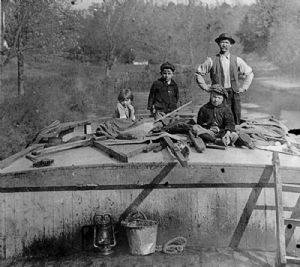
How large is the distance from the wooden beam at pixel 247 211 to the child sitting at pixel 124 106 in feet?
12.6

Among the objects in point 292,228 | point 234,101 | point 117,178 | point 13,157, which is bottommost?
point 292,228

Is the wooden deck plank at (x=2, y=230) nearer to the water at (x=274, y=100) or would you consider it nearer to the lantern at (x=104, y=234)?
the lantern at (x=104, y=234)

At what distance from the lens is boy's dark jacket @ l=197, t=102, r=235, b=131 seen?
6902mm

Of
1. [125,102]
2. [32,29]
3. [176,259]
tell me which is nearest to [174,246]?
[176,259]

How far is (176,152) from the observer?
6008 mm

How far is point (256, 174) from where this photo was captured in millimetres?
5758

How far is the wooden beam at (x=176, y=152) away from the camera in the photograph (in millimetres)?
5516

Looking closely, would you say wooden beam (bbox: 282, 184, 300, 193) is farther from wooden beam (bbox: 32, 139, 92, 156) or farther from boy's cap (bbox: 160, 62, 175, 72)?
boy's cap (bbox: 160, 62, 175, 72)

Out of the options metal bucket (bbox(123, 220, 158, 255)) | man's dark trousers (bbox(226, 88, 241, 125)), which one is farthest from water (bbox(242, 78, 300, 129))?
metal bucket (bbox(123, 220, 158, 255))

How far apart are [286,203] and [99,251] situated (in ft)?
8.52

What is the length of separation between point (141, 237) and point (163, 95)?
4.52 metres

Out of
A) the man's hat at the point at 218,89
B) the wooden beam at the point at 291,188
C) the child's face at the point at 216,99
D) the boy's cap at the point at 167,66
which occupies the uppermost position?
the boy's cap at the point at 167,66

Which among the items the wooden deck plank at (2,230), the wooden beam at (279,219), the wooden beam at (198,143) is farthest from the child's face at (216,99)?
the wooden deck plank at (2,230)

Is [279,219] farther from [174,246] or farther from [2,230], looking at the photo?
[2,230]
